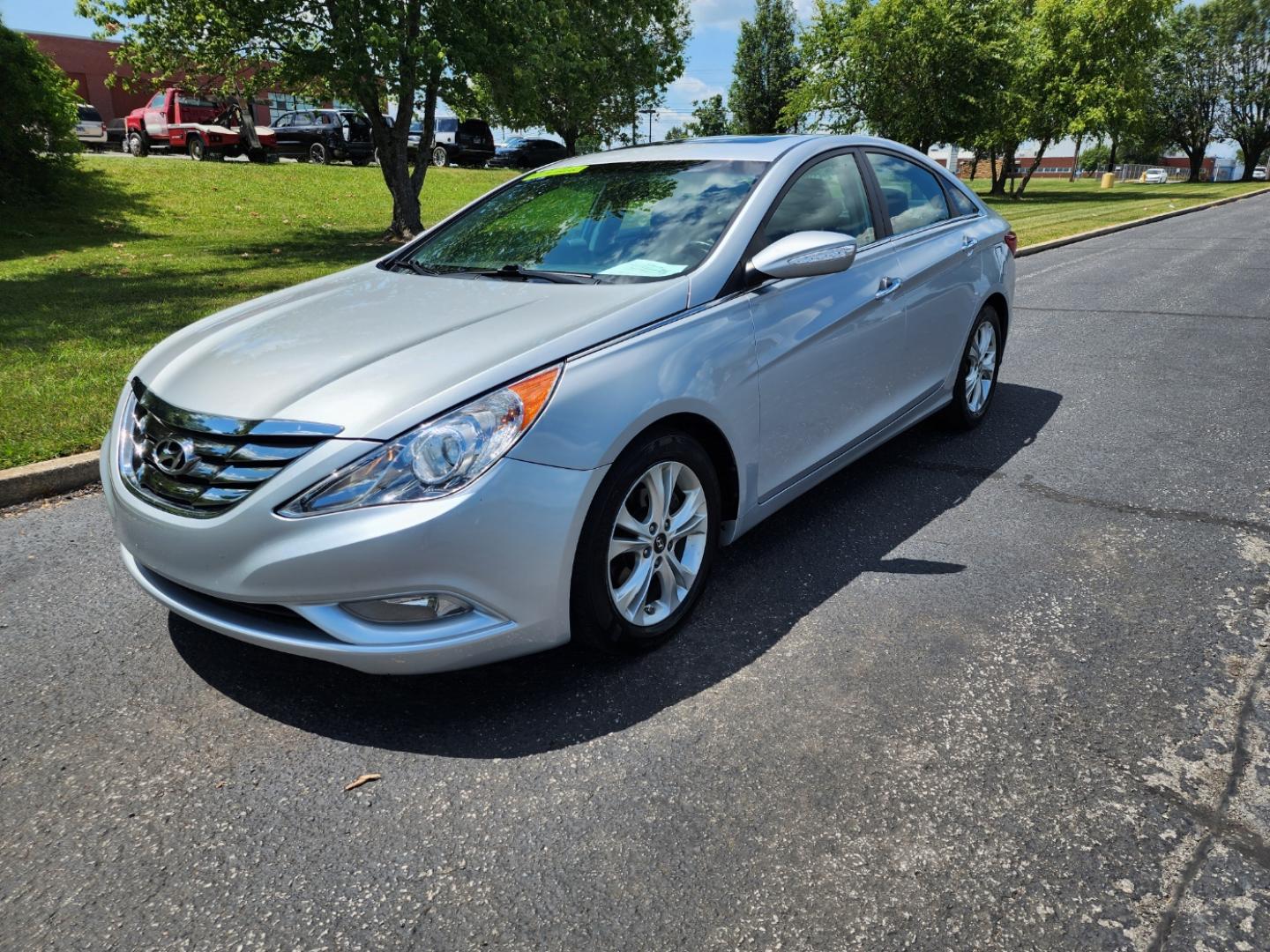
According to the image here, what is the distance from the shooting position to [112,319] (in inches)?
321

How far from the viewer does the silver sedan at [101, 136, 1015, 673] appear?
2.55m

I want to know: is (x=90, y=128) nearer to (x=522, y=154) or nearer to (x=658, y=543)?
(x=522, y=154)

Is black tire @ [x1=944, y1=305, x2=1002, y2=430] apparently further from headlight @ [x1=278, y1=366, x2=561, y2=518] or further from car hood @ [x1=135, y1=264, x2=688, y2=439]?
headlight @ [x1=278, y1=366, x2=561, y2=518]

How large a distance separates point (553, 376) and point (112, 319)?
6.92m

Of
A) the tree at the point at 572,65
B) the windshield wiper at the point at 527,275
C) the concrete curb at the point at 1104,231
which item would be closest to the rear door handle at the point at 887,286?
the windshield wiper at the point at 527,275

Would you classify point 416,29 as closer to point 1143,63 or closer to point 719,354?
point 719,354

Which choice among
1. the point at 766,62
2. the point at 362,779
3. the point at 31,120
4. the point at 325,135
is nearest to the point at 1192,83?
the point at 766,62

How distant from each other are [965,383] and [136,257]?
11068mm

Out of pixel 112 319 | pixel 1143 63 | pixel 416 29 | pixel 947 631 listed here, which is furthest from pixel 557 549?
pixel 1143 63

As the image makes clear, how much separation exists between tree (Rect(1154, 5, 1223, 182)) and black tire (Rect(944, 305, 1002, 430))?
74.3 meters

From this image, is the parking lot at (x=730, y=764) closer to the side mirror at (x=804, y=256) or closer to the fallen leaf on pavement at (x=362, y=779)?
the fallen leaf on pavement at (x=362, y=779)

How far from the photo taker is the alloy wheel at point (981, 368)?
17.5ft

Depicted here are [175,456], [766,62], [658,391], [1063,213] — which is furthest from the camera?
[766,62]

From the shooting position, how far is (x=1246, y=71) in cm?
6956
